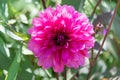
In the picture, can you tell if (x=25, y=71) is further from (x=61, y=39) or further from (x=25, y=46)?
(x=61, y=39)

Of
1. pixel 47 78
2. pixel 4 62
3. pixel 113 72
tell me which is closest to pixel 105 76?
pixel 113 72

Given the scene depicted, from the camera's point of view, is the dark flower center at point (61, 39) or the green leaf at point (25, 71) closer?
the dark flower center at point (61, 39)

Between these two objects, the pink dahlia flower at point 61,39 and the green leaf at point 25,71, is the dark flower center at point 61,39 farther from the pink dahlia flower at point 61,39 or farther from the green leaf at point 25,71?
the green leaf at point 25,71

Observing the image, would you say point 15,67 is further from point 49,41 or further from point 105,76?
point 105,76

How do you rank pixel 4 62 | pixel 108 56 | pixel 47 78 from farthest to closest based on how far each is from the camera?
pixel 108 56, pixel 47 78, pixel 4 62

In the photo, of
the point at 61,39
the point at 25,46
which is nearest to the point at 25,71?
the point at 25,46

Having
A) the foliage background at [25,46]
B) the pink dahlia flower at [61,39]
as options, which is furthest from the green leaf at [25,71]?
the pink dahlia flower at [61,39]

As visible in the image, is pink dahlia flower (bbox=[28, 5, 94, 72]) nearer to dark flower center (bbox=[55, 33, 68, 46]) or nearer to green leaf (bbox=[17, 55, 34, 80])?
dark flower center (bbox=[55, 33, 68, 46])
